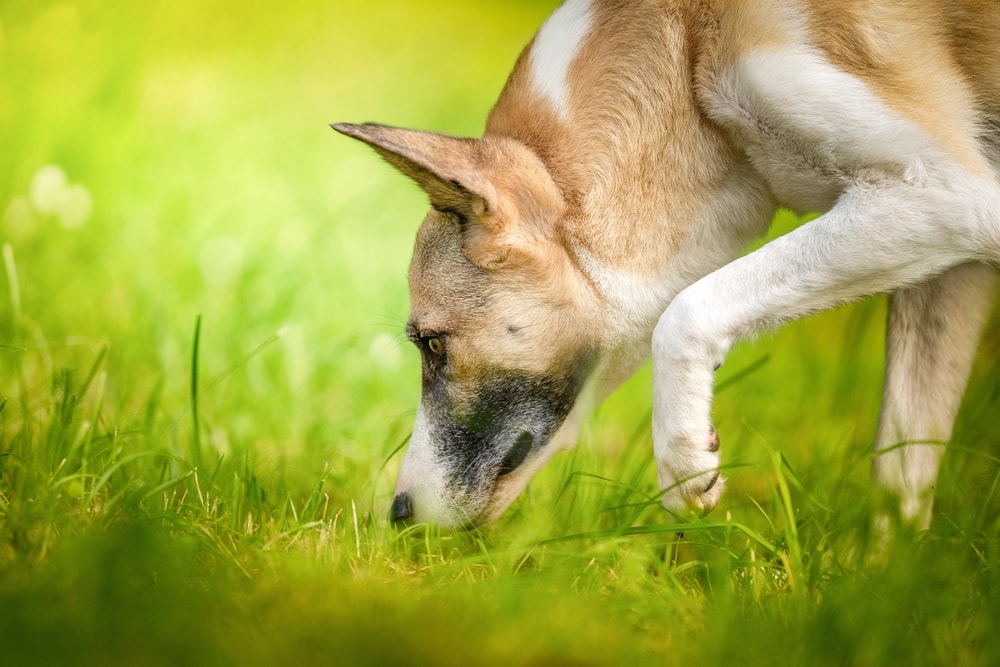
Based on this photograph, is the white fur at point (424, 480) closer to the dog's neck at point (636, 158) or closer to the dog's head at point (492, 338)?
the dog's head at point (492, 338)

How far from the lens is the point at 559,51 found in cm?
296

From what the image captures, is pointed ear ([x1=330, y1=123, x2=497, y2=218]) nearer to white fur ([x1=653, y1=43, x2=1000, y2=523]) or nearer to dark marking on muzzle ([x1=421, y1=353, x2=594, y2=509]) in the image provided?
dark marking on muzzle ([x1=421, y1=353, x2=594, y2=509])

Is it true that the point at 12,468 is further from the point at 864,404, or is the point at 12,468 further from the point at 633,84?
the point at 864,404

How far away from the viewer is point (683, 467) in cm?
254

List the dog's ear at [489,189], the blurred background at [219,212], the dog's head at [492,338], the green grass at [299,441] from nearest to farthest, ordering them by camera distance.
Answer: the green grass at [299,441] → the dog's ear at [489,189] → the dog's head at [492,338] → the blurred background at [219,212]

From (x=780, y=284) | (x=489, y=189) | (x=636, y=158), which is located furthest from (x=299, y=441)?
(x=780, y=284)

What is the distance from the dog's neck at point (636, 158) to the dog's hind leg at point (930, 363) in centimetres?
65

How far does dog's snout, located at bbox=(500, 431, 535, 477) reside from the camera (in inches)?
113

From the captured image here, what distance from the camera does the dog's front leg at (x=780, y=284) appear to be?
250 centimetres

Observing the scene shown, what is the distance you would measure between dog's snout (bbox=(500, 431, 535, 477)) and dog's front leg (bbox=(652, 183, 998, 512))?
1.44 ft

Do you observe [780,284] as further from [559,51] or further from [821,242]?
[559,51]

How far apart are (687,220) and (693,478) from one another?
79 centimetres

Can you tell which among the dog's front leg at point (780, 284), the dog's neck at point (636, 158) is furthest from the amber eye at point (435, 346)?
the dog's front leg at point (780, 284)

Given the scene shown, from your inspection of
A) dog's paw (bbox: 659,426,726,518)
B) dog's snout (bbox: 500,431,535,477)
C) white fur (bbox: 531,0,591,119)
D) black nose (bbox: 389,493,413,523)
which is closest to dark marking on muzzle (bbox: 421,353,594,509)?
dog's snout (bbox: 500,431,535,477)
